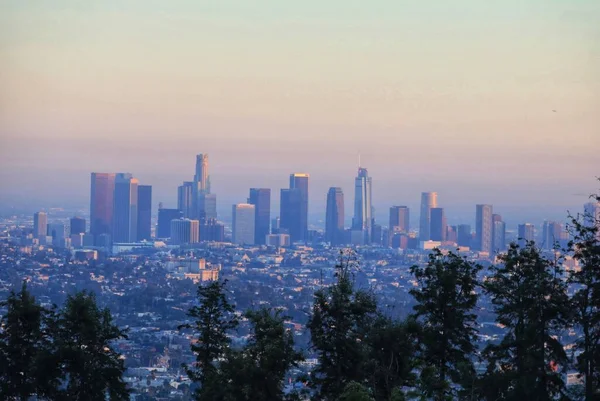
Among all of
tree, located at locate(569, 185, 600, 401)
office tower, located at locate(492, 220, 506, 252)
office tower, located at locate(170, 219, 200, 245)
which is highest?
tree, located at locate(569, 185, 600, 401)

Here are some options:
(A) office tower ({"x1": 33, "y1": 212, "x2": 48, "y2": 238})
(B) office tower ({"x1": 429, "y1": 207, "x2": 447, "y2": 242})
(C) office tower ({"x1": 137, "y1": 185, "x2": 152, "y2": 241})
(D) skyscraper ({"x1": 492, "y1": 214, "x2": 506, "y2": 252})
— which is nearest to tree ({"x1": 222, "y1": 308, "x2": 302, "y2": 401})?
(D) skyscraper ({"x1": 492, "y1": 214, "x2": 506, "y2": 252})

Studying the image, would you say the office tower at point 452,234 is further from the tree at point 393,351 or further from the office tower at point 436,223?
the tree at point 393,351

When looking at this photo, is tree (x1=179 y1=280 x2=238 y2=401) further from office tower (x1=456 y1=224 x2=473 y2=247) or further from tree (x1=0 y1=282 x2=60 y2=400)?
office tower (x1=456 y1=224 x2=473 y2=247)

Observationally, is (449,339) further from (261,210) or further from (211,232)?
(261,210)

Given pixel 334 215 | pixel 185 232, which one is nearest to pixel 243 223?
pixel 185 232

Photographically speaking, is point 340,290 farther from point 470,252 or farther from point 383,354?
point 470,252
